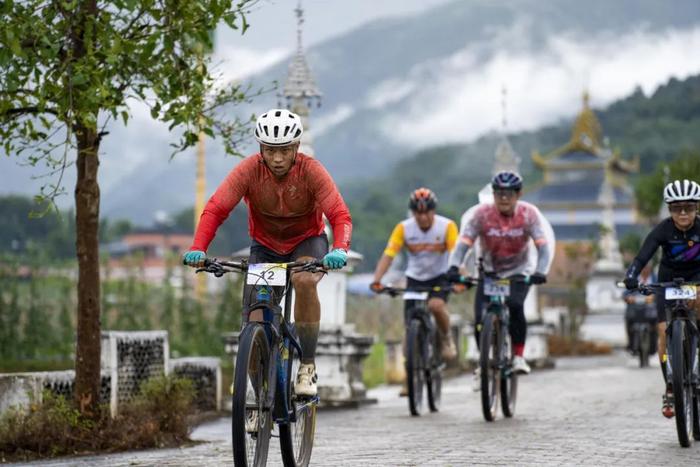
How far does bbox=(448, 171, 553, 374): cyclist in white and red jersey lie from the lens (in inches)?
535

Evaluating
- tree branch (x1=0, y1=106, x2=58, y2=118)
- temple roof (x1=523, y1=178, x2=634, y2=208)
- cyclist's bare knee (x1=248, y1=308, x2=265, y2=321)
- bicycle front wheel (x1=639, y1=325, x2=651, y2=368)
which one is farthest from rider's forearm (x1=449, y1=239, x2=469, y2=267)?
temple roof (x1=523, y1=178, x2=634, y2=208)

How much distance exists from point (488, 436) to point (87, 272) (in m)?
3.34

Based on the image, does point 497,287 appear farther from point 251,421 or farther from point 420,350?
point 251,421

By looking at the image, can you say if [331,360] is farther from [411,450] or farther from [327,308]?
[411,450]

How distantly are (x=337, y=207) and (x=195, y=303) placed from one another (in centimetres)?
1412

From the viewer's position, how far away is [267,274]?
26.6ft

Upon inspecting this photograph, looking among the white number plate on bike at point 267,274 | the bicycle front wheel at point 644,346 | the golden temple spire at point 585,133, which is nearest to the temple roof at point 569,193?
the golden temple spire at point 585,133

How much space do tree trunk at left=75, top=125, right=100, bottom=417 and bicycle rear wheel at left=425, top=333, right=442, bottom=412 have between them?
4065 mm

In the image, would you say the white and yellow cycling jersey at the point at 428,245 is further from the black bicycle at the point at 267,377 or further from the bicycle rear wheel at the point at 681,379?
the black bicycle at the point at 267,377

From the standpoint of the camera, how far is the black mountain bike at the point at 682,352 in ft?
34.3

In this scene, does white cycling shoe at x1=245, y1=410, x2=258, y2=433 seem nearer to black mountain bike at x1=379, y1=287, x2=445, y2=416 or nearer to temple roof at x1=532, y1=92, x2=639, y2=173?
black mountain bike at x1=379, y1=287, x2=445, y2=416

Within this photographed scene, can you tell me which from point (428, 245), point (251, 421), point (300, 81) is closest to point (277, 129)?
point (251, 421)

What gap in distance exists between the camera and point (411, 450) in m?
10.3

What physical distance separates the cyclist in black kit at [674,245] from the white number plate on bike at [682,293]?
0.21 m
